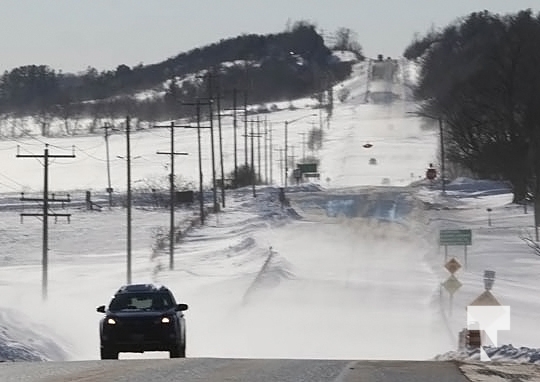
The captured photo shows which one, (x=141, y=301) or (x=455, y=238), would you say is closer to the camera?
(x=141, y=301)

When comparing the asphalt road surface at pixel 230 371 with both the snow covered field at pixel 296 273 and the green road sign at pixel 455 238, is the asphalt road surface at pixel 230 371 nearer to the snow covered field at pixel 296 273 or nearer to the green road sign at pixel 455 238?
the snow covered field at pixel 296 273

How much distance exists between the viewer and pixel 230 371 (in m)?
17.9

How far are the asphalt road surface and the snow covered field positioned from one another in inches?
193

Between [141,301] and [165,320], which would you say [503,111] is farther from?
[165,320]

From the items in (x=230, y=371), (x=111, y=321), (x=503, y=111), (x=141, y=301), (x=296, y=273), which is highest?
(x=503, y=111)

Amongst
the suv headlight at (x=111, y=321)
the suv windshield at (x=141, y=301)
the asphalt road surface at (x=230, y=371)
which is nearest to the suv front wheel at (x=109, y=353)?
the suv headlight at (x=111, y=321)

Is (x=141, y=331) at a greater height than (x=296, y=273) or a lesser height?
greater

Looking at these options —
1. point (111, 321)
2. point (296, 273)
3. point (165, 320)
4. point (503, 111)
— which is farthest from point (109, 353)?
point (503, 111)

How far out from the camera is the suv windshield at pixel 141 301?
81.9 feet

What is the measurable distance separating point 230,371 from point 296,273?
39.6 m

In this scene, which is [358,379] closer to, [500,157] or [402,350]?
[402,350]

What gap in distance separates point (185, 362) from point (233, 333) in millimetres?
19556

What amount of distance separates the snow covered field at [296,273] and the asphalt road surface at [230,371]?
4.91 m

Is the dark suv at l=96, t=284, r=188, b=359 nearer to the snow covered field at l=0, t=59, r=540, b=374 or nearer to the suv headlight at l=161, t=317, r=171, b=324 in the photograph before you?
the suv headlight at l=161, t=317, r=171, b=324
